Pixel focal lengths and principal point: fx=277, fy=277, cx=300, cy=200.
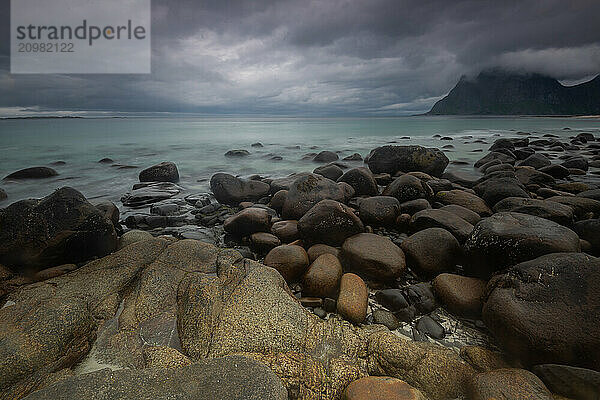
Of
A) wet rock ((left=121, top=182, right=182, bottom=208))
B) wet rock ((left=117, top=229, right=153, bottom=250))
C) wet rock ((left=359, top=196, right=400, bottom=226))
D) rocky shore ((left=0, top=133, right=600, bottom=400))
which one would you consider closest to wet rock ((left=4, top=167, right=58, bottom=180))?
wet rock ((left=121, top=182, right=182, bottom=208))

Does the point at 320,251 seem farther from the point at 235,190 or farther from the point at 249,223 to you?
the point at 235,190

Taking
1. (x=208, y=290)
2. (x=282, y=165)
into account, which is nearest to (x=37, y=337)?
(x=208, y=290)

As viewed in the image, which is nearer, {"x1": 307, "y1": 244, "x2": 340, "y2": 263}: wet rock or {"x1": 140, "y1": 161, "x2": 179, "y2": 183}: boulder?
{"x1": 307, "y1": 244, "x2": 340, "y2": 263}: wet rock

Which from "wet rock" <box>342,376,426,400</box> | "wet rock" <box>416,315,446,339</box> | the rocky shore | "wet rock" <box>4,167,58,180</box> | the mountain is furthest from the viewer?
the mountain

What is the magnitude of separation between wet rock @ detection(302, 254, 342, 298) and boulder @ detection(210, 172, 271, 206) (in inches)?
170

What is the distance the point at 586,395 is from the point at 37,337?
172 inches

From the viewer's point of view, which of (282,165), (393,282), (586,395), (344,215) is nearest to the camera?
(586,395)

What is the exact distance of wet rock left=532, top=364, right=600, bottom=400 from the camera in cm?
204

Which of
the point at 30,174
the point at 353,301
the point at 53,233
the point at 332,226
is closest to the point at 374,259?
the point at 353,301

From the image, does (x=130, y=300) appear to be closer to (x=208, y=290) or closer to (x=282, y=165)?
(x=208, y=290)

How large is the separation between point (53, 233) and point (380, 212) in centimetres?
525

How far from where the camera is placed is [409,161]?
398 inches

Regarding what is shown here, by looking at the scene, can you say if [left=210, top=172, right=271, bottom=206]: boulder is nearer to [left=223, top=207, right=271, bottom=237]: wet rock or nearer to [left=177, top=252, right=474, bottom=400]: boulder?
[left=223, top=207, right=271, bottom=237]: wet rock

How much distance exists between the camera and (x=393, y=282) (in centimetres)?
366
